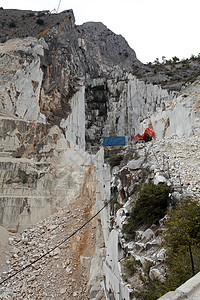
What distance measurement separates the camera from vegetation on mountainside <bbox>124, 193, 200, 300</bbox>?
5.09 meters

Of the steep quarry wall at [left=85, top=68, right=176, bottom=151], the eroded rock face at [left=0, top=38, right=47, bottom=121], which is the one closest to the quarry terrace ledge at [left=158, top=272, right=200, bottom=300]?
the eroded rock face at [left=0, top=38, right=47, bottom=121]

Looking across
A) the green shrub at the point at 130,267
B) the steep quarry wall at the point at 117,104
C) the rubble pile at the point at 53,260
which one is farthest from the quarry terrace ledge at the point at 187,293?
the steep quarry wall at the point at 117,104

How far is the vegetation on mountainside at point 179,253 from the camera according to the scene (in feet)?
16.7

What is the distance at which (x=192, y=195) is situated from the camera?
25.0ft

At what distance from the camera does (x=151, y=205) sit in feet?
26.2

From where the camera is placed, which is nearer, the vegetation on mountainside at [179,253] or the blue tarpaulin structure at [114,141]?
the vegetation on mountainside at [179,253]

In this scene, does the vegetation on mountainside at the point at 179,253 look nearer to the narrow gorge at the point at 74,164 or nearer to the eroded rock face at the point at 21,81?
the narrow gorge at the point at 74,164

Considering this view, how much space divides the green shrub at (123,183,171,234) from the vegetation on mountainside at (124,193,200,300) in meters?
1.48

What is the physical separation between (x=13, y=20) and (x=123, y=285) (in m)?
48.8

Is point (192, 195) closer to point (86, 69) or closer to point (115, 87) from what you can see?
point (115, 87)

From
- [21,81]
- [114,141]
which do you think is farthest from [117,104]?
[114,141]

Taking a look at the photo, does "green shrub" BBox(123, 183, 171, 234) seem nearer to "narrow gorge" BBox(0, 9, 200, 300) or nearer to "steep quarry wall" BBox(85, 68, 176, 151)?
"narrow gorge" BBox(0, 9, 200, 300)

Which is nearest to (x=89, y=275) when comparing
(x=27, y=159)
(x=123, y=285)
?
(x=123, y=285)

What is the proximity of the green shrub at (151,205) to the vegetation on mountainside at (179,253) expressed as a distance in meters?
1.48
